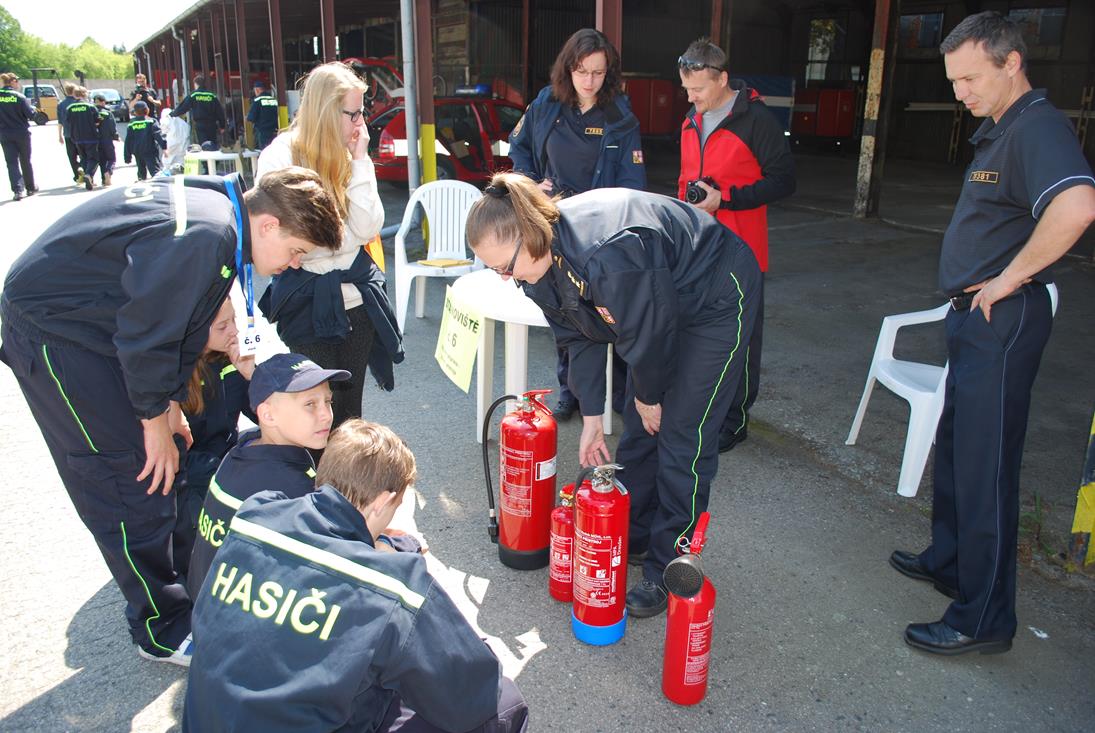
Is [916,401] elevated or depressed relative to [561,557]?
elevated

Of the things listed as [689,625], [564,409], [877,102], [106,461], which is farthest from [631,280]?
[877,102]

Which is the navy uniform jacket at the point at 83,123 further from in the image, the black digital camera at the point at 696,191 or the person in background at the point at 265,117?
the black digital camera at the point at 696,191

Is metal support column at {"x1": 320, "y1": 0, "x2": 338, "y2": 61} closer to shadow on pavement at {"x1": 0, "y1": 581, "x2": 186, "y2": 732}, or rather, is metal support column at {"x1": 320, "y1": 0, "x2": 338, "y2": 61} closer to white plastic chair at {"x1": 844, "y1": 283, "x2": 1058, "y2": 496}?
white plastic chair at {"x1": 844, "y1": 283, "x2": 1058, "y2": 496}

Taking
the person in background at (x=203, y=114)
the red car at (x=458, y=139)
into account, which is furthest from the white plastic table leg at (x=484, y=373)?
the person in background at (x=203, y=114)

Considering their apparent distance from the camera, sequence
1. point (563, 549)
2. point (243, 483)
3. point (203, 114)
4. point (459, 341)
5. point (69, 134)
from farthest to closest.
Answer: point (203, 114), point (69, 134), point (459, 341), point (563, 549), point (243, 483)

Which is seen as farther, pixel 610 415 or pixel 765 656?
pixel 610 415

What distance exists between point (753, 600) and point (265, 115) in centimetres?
1479

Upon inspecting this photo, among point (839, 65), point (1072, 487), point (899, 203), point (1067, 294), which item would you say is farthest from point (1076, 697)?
point (839, 65)

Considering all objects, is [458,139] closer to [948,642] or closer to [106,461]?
[106,461]

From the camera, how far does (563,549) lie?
267 cm

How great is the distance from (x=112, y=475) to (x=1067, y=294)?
7.13 meters

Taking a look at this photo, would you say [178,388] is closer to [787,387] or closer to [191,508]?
[191,508]

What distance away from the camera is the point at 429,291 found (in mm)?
7031

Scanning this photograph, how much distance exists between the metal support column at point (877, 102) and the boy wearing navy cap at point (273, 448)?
8.55 m
